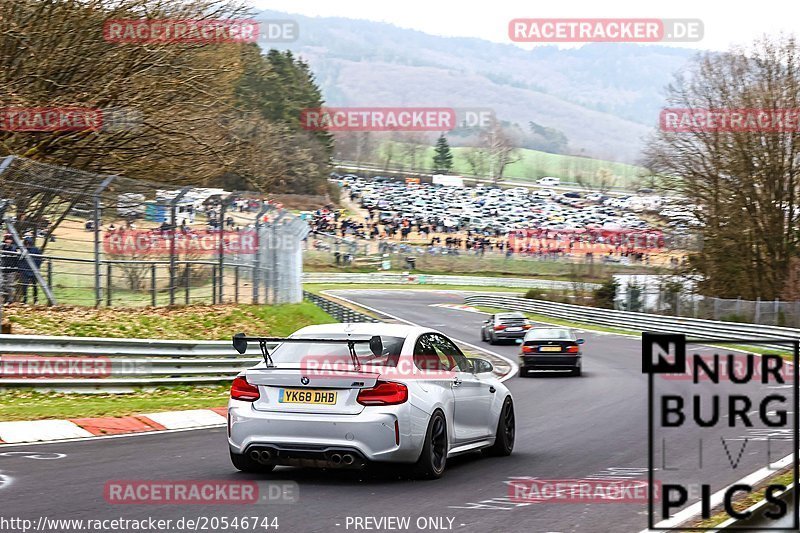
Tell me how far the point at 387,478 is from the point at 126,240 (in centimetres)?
1255

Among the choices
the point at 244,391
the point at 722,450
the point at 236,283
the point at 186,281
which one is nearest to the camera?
the point at 244,391

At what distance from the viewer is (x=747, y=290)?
4653cm

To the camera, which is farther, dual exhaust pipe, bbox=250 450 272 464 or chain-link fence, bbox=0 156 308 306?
chain-link fence, bbox=0 156 308 306

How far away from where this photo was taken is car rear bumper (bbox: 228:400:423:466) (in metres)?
8.97

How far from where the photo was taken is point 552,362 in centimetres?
2655

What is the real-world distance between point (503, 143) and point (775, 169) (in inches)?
5322

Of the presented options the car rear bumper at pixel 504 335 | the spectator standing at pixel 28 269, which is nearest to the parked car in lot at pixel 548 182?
the car rear bumper at pixel 504 335

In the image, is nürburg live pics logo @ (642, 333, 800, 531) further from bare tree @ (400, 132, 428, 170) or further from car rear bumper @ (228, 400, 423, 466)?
bare tree @ (400, 132, 428, 170)

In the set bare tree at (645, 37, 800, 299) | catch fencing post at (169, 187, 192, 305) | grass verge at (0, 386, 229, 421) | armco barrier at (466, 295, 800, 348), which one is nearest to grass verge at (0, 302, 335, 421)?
grass verge at (0, 386, 229, 421)

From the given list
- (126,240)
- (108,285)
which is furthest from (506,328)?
(108,285)

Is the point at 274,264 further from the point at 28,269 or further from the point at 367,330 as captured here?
the point at 367,330

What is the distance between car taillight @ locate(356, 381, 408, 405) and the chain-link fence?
977cm

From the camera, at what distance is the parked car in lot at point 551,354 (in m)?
26.5

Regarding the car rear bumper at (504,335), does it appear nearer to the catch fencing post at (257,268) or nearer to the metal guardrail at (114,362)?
the catch fencing post at (257,268)
